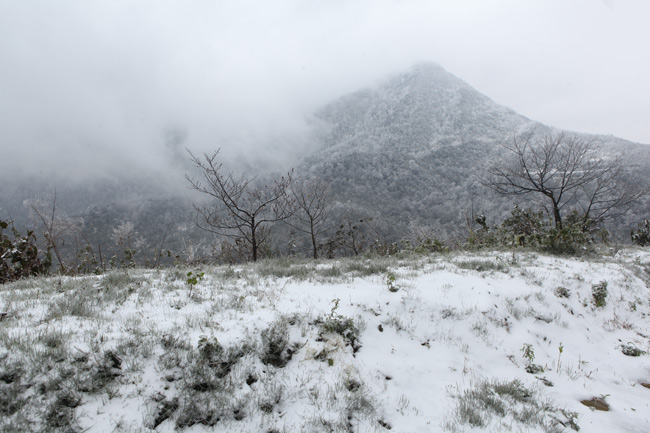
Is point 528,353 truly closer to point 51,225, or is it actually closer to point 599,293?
point 599,293

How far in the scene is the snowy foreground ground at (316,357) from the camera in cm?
286

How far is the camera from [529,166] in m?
16.0

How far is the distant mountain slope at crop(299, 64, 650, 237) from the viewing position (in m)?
90.6

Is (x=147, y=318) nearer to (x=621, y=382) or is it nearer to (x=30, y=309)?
(x=30, y=309)

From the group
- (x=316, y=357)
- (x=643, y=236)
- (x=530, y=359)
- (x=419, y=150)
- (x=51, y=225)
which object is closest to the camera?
(x=316, y=357)

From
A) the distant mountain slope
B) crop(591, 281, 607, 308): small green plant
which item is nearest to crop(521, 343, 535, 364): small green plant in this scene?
crop(591, 281, 607, 308): small green plant

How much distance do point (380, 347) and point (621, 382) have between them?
3341 mm

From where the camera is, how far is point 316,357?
3787 mm

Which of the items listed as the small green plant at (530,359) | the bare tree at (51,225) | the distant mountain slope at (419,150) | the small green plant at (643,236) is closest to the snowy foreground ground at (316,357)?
the small green plant at (530,359)

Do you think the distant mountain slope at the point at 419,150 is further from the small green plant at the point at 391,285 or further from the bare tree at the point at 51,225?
the small green plant at the point at 391,285

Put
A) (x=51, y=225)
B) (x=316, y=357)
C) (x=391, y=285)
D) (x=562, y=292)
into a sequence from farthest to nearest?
(x=51, y=225), (x=562, y=292), (x=391, y=285), (x=316, y=357)

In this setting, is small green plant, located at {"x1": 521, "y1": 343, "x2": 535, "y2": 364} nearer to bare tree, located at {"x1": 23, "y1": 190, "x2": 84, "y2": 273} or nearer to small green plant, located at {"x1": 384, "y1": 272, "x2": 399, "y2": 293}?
small green plant, located at {"x1": 384, "y1": 272, "x2": 399, "y2": 293}

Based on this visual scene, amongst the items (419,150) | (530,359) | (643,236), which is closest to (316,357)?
(530,359)

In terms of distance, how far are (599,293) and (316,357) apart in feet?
21.0
